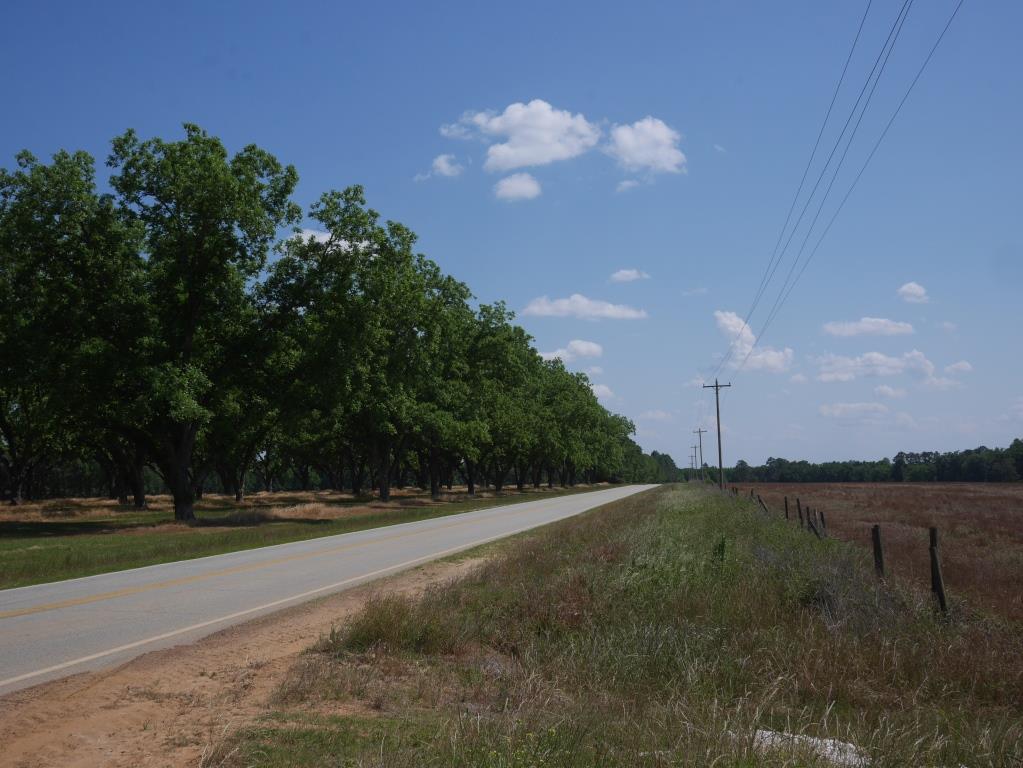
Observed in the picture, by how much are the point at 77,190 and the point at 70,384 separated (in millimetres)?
7318

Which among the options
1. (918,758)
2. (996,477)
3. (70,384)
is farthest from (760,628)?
(996,477)

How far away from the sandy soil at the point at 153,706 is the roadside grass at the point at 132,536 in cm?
A: 894

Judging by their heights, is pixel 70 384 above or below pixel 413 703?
above

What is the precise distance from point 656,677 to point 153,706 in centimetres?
432

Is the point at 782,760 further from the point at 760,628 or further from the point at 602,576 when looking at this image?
the point at 602,576

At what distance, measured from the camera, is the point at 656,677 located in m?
7.37

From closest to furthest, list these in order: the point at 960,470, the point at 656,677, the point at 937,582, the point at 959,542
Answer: the point at 656,677, the point at 937,582, the point at 959,542, the point at 960,470

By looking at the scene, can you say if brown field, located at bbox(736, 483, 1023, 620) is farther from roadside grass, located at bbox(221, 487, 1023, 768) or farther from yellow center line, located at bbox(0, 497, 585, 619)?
yellow center line, located at bbox(0, 497, 585, 619)

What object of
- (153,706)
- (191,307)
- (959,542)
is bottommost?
(959,542)

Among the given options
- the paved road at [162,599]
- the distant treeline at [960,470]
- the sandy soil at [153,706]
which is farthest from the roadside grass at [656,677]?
the distant treeline at [960,470]

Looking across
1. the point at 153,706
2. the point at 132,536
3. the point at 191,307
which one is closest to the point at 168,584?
the point at 153,706

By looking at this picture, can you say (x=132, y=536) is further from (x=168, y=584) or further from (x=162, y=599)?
(x=162, y=599)

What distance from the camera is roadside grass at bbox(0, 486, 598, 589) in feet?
59.9

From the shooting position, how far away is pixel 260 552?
21.2m
